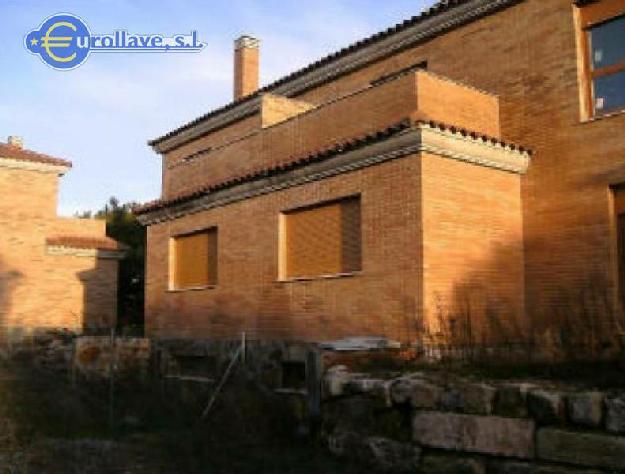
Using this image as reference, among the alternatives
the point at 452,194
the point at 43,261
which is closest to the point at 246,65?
the point at 43,261

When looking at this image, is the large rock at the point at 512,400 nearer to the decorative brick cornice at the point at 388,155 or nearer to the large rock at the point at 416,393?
the large rock at the point at 416,393

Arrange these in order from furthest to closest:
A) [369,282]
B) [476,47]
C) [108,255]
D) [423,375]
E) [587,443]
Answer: [108,255]
[476,47]
[369,282]
[423,375]
[587,443]

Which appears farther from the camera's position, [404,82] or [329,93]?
[329,93]

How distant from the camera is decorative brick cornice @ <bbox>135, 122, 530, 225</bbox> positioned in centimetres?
1035

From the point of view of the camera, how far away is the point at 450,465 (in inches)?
267

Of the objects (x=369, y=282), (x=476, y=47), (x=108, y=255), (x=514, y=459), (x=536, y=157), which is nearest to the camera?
(x=514, y=459)

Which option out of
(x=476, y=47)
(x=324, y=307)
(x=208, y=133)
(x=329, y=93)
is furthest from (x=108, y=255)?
(x=476, y=47)

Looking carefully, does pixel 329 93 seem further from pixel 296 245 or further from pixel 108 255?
pixel 108 255

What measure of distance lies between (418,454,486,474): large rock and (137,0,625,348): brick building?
3.02m

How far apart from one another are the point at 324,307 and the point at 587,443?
20.3 ft

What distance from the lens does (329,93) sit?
15.2 m

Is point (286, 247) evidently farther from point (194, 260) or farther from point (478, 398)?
point (478, 398)

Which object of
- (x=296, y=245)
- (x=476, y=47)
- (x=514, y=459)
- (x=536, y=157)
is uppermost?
(x=476, y=47)

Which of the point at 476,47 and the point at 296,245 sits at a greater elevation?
the point at 476,47
